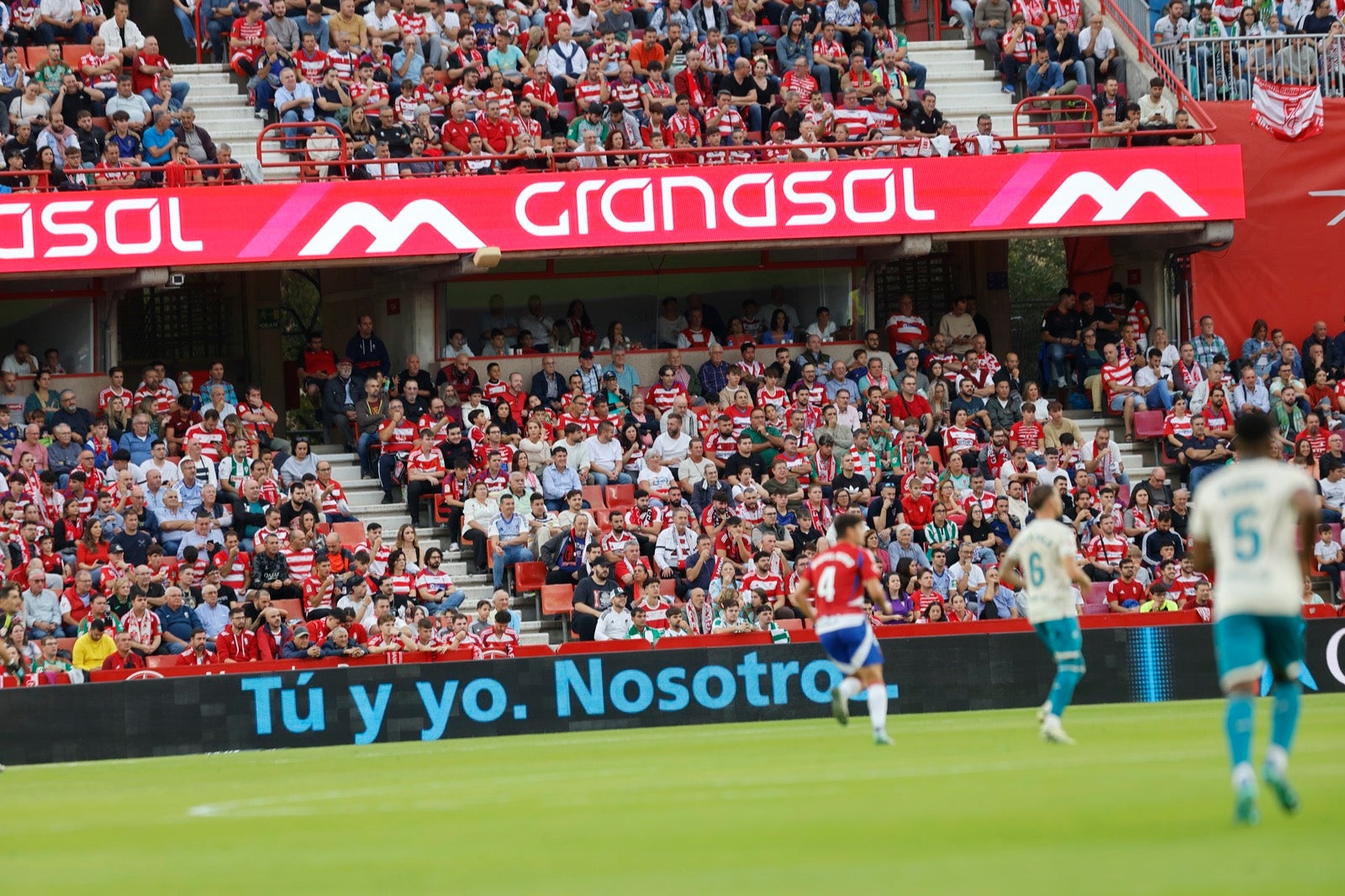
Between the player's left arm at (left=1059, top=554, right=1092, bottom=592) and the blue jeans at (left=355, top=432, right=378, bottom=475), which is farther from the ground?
the blue jeans at (left=355, top=432, right=378, bottom=475)

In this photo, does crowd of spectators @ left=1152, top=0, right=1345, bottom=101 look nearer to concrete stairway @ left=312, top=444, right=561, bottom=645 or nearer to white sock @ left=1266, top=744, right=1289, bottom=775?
concrete stairway @ left=312, top=444, right=561, bottom=645

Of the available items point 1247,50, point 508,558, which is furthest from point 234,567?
point 1247,50

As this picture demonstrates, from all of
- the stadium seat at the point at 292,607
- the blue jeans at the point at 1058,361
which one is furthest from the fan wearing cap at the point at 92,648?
the blue jeans at the point at 1058,361

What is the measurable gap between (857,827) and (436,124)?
1880 centimetres

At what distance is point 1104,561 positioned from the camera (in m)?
23.4

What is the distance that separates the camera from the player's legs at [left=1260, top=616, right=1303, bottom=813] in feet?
27.0

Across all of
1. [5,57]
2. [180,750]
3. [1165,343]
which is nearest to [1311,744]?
[180,750]

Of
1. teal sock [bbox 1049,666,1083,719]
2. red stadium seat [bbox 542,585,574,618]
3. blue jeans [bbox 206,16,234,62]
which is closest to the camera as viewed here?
teal sock [bbox 1049,666,1083,719]

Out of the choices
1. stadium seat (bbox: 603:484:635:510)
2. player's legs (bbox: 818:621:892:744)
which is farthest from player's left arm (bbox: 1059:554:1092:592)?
stadium seat (bbox: 603:484:635:510)

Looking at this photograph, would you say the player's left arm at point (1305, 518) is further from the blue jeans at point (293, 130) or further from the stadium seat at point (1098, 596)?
the blue jeans at point (293, 130)

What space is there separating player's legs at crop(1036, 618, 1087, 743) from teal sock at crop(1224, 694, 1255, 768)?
202 inches

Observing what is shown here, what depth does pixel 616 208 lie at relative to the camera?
26.4 meters

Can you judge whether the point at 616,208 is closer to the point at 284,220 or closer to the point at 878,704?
the point at 284,220

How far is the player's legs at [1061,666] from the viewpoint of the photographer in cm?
1342
